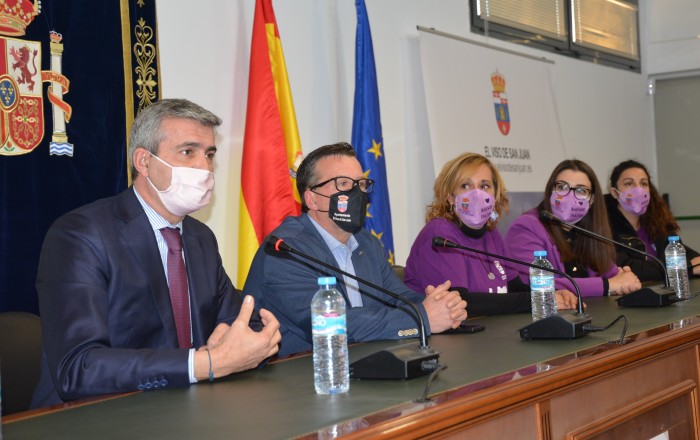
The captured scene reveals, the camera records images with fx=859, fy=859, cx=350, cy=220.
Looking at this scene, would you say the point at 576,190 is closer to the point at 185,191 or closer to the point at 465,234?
the point at 465,234

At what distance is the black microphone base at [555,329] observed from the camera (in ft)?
7.89

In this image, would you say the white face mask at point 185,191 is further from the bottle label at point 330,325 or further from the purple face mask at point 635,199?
the purple face mask at point 635,199

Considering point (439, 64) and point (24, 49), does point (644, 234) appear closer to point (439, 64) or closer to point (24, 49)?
point (439, 64)

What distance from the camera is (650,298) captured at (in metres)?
3.19

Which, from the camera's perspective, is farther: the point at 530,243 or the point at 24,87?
the point at 530,243

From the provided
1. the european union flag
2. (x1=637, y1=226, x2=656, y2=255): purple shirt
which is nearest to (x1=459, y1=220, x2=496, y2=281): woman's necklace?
the european union flag

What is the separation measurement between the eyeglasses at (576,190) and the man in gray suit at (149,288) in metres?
2.08

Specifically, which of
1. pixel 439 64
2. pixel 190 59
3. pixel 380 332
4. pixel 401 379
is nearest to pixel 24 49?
pixel 190 59

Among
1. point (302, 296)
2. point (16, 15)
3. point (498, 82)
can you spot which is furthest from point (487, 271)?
point (498, 82)

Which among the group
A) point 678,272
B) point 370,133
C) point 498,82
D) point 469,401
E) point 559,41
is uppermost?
point 559,41

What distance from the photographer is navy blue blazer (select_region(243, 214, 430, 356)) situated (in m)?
2.62

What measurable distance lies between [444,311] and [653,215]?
2790 millimetres

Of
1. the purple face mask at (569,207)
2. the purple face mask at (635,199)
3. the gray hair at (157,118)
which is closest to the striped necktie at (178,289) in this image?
the gray hair at (157,118)

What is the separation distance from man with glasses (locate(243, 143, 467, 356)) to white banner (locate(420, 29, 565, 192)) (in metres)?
2.15
